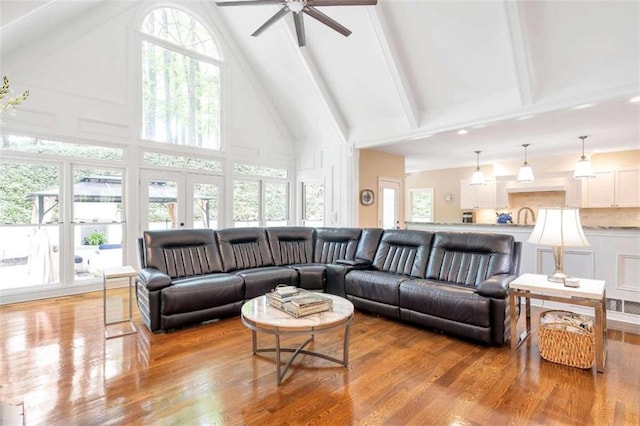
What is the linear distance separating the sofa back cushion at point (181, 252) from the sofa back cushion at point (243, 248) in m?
0.11

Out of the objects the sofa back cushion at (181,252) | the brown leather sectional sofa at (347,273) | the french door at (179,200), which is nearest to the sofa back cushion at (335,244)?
the brown leather sectional sofa at (347,273)

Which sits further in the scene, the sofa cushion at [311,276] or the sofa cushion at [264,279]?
the sofa cushion at [311,276]

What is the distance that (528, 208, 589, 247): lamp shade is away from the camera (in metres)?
2.71

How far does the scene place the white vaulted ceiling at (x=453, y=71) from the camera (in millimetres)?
3473

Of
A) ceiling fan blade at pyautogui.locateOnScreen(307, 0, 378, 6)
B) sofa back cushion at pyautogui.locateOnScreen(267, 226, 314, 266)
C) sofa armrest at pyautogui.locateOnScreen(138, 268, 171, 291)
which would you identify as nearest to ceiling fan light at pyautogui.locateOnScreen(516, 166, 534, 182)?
sofa back cushion at pyautogui.locateOnScreen(267, 226, 314, 266)

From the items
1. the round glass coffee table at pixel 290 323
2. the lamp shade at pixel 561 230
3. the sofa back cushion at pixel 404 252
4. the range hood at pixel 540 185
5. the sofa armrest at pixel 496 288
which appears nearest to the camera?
the round glass coffee table at pixel 290 323

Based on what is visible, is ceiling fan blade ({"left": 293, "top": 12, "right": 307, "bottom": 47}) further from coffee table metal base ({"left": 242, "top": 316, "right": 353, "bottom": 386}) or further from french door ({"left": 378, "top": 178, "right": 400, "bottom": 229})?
french door ({"left": 378, "top": 178, "right": 400, "bottom": 229})

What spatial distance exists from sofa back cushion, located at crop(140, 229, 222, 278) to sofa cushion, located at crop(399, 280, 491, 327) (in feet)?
7.69

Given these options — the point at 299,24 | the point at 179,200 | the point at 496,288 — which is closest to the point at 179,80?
the point at 179,200

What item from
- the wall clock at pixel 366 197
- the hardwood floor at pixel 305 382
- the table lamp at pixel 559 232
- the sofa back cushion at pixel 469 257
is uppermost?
the wall clock at pixel 366 197

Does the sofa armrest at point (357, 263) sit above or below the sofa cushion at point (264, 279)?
above

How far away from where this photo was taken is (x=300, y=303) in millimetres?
2455

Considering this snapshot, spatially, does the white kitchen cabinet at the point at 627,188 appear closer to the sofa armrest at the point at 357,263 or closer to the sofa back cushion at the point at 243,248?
the sofa armrest at the point at 357,263

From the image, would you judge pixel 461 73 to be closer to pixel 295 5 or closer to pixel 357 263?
pixel 295 5
